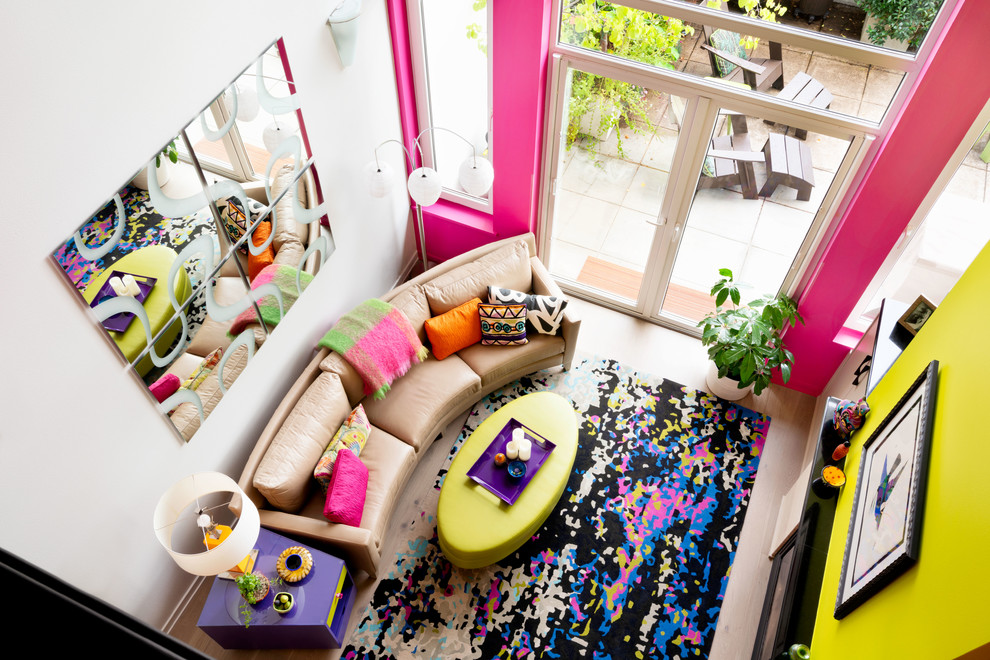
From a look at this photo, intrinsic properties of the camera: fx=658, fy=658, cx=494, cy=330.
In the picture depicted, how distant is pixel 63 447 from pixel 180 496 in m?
0.65

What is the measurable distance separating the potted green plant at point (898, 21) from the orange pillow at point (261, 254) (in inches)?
142

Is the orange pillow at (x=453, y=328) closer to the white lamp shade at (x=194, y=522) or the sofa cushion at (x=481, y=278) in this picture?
the sofa cushion at (x=481, y=278)

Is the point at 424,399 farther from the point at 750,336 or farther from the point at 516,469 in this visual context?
the point at 750,336

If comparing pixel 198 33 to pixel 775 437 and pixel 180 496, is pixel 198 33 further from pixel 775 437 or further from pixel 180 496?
pixel 775 437

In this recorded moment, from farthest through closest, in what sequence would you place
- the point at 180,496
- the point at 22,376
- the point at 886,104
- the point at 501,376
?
the point at 501,376
the point at 886,104
the point at 180,496
the point at 22,376

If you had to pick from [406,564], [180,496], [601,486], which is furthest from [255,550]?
[601,486]

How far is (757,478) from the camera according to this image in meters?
4.88

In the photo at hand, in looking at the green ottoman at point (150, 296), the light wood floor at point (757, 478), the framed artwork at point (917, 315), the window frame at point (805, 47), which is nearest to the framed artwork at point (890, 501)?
the framed artwork at point (917, 315)

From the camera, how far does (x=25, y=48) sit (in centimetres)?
236

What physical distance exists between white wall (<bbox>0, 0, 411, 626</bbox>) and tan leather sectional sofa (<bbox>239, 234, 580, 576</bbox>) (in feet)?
1.17

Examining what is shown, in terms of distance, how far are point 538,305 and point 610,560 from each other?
6.29 ft

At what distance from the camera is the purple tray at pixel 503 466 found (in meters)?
4.38

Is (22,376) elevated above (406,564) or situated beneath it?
elevated above

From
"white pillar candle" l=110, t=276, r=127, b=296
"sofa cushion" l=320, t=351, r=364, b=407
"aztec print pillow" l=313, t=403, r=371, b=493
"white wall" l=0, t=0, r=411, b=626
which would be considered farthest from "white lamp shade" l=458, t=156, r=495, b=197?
"white pillar candle" l=110, t=276, r=127, b=296
